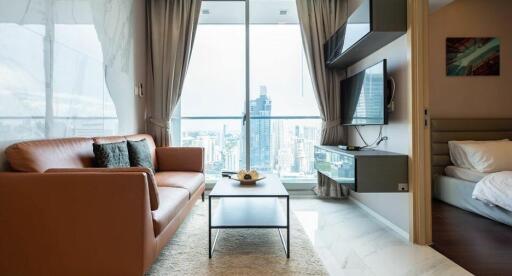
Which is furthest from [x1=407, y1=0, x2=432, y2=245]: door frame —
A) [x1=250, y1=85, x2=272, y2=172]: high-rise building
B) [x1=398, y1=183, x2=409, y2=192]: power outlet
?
[x1=250, y1=85, x2=272, y2=172]: high-rise building

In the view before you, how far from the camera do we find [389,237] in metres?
2.45

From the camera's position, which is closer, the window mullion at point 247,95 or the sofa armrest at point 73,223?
the sofa armrest at point 73,223

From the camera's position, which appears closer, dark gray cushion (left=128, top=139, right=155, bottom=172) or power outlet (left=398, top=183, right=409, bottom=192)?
power outlet (left=398, top=183, right=409, bottom=192)

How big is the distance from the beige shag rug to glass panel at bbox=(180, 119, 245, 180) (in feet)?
5.39

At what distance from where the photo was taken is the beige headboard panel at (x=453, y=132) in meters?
3.62

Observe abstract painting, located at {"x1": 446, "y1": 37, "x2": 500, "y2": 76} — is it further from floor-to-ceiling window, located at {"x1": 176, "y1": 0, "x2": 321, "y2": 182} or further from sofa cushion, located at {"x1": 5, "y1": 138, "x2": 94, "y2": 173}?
sofa cushion, located at {"x1": 5, "y1": 138, "x2": 94, "y2": 173}

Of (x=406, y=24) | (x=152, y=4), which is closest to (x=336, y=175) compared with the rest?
(x=406, y=24)

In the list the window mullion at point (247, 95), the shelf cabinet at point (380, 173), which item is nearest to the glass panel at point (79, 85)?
the window mullion at point (247, 95)

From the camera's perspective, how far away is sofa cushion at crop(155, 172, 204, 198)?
2557 millimetres

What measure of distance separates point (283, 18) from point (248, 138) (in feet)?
5.72

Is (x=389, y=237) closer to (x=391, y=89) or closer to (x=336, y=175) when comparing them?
(x=336, y=175)

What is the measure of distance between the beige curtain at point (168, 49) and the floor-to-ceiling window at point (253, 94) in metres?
0.26

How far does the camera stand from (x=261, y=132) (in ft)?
13.7

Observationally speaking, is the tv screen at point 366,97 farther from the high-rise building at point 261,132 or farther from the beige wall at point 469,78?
the beige wall at point 469,78
